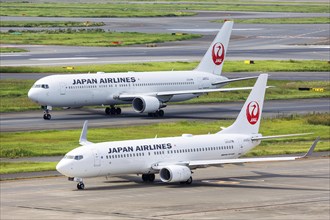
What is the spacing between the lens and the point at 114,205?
64812 mm

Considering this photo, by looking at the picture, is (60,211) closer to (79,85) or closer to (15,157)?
(15,157)

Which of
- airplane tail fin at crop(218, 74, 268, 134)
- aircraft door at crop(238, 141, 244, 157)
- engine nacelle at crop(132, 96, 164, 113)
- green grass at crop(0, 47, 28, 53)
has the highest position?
green grass at crop(0, 47, 28, 53)

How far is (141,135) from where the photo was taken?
96750 millimetres

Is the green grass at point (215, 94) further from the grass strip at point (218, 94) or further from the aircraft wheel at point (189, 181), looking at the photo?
the aircraft wheel at point (189, 181)

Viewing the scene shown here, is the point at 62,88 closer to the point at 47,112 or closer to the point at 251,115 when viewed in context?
the point at 47,112

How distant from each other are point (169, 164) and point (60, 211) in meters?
11.7

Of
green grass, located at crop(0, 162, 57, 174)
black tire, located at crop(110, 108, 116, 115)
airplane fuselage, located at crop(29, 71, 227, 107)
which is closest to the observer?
green grass, located at crop(0, 162, 57, 174)

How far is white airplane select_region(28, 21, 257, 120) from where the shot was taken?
110 m

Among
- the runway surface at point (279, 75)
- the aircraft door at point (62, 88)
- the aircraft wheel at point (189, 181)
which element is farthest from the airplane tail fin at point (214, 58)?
the aircraft wheel at point (189, 181)

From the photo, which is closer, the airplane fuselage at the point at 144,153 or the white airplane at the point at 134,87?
the airplane fuselage at the point at 144,153

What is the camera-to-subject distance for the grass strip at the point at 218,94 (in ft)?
398

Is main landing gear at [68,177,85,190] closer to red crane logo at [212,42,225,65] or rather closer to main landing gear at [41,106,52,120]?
main landing gear at [41,106,52,120]

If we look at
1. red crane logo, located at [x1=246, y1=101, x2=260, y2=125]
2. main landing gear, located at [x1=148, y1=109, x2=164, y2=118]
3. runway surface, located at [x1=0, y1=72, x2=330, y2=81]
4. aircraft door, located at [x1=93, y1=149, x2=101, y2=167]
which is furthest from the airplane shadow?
runway surface, located at [x1=0, y1=72, x2=330, y2=81]

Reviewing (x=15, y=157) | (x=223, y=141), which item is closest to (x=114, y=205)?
(x=223, y=141)
